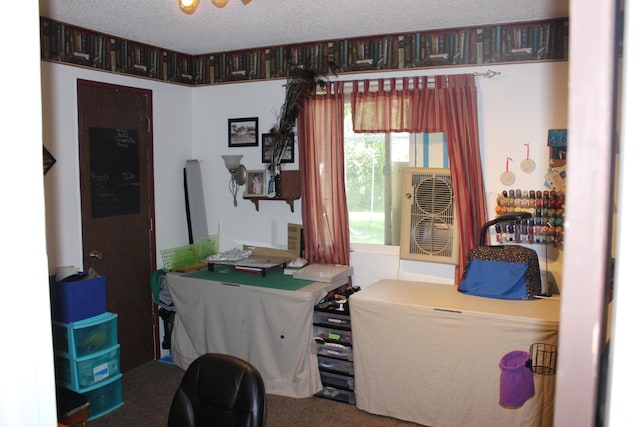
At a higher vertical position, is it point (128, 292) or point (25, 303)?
point (25, 303)

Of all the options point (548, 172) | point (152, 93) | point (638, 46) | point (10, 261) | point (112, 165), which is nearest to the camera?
point (638, 46)

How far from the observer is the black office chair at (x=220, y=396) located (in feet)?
6.61

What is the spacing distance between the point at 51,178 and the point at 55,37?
97 cm

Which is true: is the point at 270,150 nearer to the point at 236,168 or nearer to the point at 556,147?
the point at 236,168

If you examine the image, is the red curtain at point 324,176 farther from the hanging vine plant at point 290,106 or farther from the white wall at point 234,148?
the white wall at point 234,148

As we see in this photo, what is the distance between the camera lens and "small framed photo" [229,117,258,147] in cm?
455

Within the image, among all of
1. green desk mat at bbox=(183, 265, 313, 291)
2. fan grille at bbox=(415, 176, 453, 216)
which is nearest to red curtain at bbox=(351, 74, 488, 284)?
fan grille at bbox=(415, 176, 453, 216)

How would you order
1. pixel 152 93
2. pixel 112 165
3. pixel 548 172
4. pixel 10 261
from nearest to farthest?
pixel 10 261 < pixel 548 172 < pixel 112 165 < pixel 152 93

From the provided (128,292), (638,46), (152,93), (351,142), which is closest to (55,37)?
(152,93)

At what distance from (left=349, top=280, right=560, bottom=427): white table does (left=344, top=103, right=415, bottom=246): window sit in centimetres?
73

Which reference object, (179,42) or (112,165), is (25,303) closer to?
(112,165)

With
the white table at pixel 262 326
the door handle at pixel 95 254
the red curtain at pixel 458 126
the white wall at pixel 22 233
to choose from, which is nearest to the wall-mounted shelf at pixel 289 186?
the white table at pixel 262 326

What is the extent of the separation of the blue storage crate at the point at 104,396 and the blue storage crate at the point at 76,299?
1.57 feet

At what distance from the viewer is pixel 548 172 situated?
3510 millimetres
